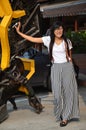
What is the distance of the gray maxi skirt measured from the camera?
7.54 metres

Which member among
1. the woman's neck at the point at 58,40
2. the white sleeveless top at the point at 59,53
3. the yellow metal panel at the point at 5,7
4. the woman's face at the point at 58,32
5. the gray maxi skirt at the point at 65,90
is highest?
the yellow metal panel at the point at 5,7

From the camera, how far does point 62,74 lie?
7.54 meters

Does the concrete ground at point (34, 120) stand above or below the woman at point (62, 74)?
below

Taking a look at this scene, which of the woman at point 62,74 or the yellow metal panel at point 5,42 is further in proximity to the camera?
the yellow metal panel at point 5,42

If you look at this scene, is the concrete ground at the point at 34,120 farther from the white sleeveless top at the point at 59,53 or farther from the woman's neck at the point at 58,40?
the woman's neck at the point at 58,40

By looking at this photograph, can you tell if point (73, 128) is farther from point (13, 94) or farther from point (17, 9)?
point (17, 9)

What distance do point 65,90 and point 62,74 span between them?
291 mm

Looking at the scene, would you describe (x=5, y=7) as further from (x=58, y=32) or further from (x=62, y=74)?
(x=62, y=74)

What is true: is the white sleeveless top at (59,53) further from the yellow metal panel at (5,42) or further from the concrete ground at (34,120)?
the concrete ground at (34,120)

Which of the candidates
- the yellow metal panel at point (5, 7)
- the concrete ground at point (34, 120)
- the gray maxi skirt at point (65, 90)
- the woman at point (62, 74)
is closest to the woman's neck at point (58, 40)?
the woman at point (62, 74)

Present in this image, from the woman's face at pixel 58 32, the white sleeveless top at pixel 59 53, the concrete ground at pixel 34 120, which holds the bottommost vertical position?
the concrete ground at pixel 34 120

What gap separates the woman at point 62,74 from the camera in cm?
750

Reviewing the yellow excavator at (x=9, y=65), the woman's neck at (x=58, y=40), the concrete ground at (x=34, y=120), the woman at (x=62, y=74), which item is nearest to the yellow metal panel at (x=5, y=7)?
the yellow excavator at (x=9, y=65)

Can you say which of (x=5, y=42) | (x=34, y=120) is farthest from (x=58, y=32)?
(x=34, y=120)
